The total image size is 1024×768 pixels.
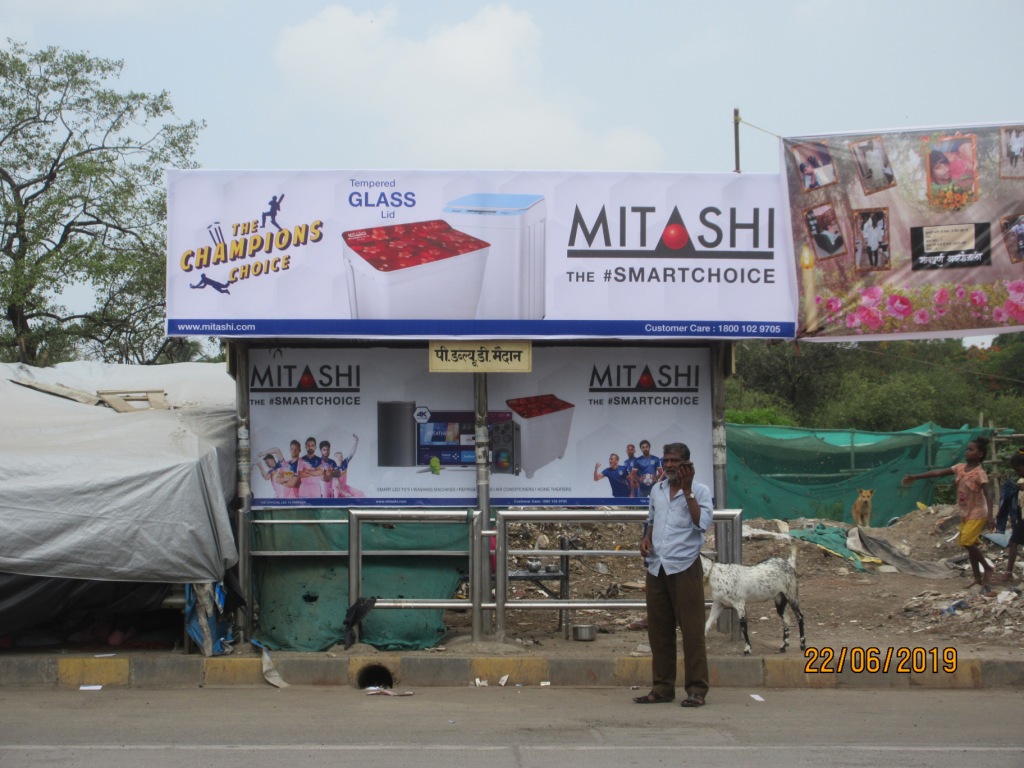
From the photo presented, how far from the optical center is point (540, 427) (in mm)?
9031

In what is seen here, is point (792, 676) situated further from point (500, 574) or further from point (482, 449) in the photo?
point (482, 449)

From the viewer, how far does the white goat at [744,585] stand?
805 cm

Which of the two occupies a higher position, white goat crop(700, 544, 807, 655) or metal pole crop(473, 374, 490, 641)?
metal pole crop(473, 374, 490, 641)

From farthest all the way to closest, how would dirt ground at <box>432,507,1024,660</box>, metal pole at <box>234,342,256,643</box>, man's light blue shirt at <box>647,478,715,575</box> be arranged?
dirt ground at <box>432,507,1024,660</box>, metal pole at <box>234,342,256,643</box>, man's light blue shirt at <box>647,478,715,575</box>

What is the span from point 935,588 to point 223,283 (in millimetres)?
8897

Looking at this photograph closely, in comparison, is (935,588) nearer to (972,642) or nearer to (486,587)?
(972,642)

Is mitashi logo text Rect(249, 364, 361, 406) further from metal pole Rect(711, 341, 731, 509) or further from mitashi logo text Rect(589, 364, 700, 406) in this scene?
metal pole Rect(711, 341, 731, 509)

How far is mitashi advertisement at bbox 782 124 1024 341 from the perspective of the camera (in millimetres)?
8633

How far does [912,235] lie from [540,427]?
3462 mm

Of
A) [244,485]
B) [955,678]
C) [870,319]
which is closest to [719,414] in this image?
[870,319]

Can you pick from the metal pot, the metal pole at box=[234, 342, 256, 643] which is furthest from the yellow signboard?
the metal pot

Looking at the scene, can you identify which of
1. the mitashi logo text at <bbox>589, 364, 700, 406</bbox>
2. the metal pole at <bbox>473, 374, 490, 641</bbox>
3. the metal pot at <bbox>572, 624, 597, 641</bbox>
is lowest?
the metal pot at <bbox>572, 624, 597, 641</bbox>

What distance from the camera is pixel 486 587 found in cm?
851
